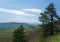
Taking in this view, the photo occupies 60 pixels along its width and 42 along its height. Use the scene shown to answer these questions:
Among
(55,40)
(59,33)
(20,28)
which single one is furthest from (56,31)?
(20,28)

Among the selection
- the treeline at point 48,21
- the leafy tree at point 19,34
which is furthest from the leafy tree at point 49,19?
the leafy tree at point 19,34

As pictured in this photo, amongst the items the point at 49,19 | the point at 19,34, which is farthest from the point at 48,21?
the point at 19,34

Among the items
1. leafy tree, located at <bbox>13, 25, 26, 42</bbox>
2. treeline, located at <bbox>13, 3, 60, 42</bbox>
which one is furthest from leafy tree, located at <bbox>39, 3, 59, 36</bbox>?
leafy tree, located at <bbox>13, 25, 26, 42</bbox>

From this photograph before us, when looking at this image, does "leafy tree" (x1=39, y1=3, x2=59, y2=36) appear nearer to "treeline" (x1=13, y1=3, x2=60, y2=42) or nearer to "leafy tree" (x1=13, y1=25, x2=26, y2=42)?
"treeline" (x1=13, y1=3, x2=60, y2=42)

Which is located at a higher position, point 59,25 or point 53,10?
point 53,10

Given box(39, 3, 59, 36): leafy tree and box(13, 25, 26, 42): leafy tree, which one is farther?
box(39, 3, 59, 36): leafy tree

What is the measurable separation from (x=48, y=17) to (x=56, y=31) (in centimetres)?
267

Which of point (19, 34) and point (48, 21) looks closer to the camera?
point (19, 34)

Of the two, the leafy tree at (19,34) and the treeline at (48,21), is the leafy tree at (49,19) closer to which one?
the treeline at (48,21)

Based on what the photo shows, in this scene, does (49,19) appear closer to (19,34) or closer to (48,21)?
(48,21)

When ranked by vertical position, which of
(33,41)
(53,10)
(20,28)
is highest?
(53,10)

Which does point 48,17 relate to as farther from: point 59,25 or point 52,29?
point 59,25

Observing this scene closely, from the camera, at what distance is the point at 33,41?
22812 millimetres

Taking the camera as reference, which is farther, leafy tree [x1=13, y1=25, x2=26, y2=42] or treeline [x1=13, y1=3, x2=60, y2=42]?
treeline [x1=13, y1=3, x2=60, y2=42]
